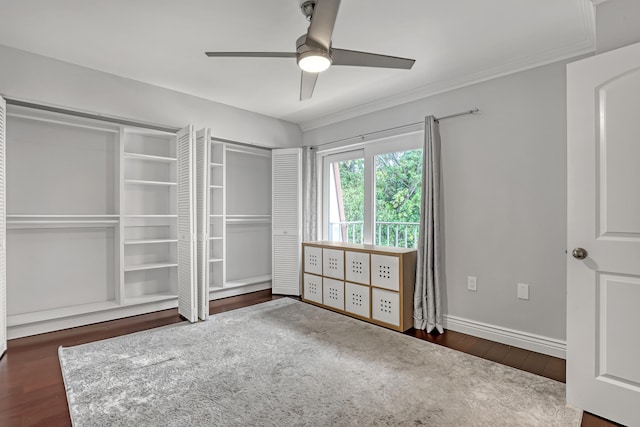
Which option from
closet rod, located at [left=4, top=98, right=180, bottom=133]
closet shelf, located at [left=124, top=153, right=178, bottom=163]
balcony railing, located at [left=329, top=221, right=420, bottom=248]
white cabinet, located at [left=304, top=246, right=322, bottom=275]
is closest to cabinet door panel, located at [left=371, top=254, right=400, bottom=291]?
balcony railing, located at [left=329, top=221, right=420, bottom=248]

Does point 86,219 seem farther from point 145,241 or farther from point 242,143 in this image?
point 242,143

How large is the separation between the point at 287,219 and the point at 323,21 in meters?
3.25

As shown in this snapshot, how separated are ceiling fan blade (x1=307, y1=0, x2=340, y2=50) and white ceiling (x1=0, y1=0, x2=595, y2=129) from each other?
1.63 ft

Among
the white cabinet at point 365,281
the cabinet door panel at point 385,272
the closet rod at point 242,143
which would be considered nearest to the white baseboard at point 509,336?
the white cabinet at point 365,281

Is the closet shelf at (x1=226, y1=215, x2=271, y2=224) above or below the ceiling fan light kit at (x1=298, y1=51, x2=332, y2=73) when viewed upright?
below

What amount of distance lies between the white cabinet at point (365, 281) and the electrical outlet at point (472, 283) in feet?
1.71

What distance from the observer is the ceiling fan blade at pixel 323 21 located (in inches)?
61.6

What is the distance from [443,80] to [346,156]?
1617mm

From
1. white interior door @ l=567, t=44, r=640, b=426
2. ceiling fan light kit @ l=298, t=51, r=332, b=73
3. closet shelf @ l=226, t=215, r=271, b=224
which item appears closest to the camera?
white interior door @ l=567, t=44, r=640, b=426

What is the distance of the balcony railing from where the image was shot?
3.81 meters

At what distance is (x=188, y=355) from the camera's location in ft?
8.61

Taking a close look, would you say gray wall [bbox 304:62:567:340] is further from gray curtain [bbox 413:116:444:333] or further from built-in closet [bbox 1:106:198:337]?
built-in closet [bbox 1:106:198:337]

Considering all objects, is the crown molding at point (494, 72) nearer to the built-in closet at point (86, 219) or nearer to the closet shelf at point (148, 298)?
the built-in closet at point (86, 219)

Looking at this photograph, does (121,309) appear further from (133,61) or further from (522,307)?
(522,307)
